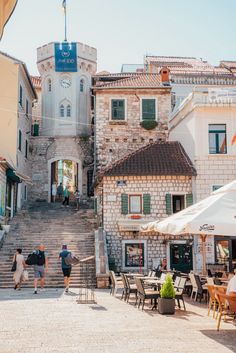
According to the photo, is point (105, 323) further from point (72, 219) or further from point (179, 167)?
point (72, 219)

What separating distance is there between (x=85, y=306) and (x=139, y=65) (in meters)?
37.0

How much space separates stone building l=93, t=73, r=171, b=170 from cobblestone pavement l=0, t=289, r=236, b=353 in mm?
16882

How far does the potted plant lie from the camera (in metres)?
11.4

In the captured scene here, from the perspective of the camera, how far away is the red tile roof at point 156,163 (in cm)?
2398

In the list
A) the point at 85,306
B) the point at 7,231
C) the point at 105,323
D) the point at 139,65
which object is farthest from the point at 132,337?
the point at 139,65

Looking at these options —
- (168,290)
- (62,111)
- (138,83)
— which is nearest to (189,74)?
(138,83)

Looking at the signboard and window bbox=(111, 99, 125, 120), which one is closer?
window bbox=(111, 99, 125, 120)

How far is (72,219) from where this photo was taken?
27.0 metres

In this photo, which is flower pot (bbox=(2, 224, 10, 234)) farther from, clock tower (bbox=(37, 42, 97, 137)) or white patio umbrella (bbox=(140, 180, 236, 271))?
white patio umbrella (bbox=(140, 180, 236, 271))

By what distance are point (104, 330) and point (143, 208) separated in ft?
48.7

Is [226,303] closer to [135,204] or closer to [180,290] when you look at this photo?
[180,290]

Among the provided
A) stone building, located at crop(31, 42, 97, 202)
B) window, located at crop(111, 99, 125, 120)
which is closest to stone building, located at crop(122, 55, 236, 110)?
window, located at crop(111, 99, 125, 120)

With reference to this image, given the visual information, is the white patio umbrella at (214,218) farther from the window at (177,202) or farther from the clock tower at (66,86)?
the clock tower at (66,86)

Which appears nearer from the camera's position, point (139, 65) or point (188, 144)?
point (188, 144)
